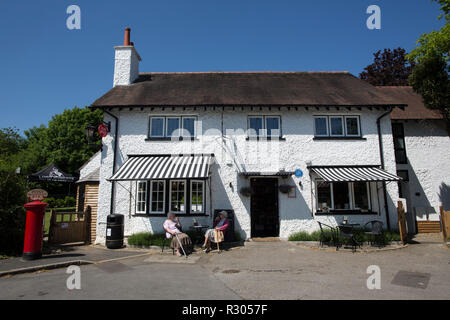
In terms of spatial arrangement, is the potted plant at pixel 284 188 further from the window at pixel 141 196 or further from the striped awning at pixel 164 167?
the window at pixel 141 196

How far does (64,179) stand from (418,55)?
76.9 ft

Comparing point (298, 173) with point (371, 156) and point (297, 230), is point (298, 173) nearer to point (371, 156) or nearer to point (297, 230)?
point (297, 230)

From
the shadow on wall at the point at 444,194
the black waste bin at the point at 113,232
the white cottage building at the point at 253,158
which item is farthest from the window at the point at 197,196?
the shadow on wall at the point at 444,194

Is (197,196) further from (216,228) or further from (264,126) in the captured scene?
(264,126)

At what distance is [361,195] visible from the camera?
12.7m

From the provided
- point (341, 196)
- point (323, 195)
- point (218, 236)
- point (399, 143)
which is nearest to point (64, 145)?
point (218, 236)

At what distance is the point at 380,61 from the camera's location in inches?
1048

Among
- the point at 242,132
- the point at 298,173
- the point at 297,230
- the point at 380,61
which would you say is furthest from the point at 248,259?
the point at 380,61

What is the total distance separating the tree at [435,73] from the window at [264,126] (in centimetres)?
722

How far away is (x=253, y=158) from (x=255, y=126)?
1.71m

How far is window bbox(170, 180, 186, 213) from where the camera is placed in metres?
12.4

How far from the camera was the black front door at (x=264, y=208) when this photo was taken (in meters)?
12.7

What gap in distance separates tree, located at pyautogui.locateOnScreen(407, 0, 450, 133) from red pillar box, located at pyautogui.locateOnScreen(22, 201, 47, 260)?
17492 mm

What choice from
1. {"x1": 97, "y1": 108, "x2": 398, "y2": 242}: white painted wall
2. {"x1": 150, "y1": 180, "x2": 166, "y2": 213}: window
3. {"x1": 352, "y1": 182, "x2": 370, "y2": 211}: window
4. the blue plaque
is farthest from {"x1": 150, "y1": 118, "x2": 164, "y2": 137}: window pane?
{"x1": 352, "y1": 182, "x2": 370, "y2": 211}: window
